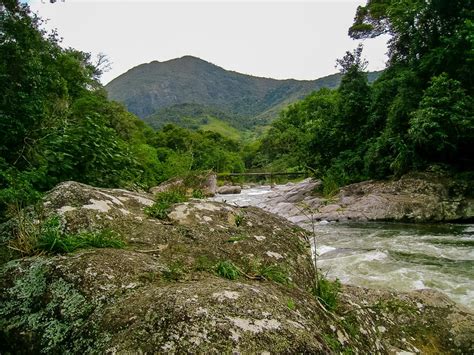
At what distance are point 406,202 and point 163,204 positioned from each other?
12263 millimetres

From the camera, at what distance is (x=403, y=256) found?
873cm

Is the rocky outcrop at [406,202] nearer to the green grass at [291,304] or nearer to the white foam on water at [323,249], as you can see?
the white foam on water at [323,249]

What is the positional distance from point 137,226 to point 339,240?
8794 mm

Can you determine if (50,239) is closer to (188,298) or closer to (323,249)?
(188,298)

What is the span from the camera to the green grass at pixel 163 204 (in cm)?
399

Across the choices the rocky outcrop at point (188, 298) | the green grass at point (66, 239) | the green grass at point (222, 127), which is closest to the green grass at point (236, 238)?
the rocky outcrop at point (188, 298)

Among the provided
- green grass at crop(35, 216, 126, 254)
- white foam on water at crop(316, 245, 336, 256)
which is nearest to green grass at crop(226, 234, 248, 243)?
green grass at crop(35, 216, 126, 254)

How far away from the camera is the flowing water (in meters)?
6.76

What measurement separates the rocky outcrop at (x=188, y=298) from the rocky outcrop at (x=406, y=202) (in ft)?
26.3

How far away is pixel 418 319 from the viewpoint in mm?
4039

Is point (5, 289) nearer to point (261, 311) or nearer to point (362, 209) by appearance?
point (261, 311)

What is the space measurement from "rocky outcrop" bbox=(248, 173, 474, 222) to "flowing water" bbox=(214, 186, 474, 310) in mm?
792

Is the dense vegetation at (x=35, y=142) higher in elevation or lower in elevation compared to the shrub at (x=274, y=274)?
higher

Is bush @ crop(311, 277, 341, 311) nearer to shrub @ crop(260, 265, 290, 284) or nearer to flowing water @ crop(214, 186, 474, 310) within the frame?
shrub @ crop(260, 265, 290, 284)
